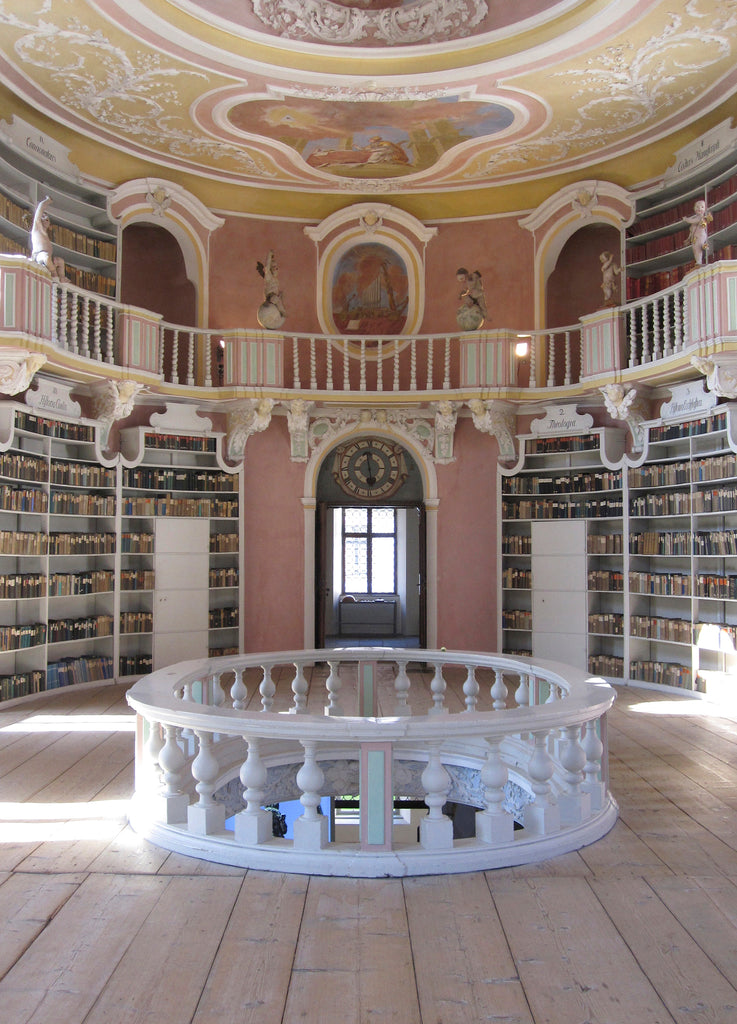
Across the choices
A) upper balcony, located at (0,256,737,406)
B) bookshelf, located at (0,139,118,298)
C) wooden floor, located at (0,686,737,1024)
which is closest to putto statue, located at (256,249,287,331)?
upper balcony, located at (0,256,737,406)

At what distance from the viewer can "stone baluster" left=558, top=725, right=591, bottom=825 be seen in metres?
4.75

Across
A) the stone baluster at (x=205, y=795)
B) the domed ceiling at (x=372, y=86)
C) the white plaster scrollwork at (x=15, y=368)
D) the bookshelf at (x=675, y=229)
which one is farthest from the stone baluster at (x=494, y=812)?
the bookshelf at (x=675, y=229)

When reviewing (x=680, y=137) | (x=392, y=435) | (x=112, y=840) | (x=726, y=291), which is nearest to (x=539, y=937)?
(x=112, y=840)

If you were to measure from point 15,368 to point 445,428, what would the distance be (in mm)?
5458

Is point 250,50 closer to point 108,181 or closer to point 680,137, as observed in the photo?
point 108,181

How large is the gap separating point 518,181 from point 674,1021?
10.8 meters

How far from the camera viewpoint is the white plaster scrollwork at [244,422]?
11.2 metres

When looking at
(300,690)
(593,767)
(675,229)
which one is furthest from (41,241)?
(675,229)

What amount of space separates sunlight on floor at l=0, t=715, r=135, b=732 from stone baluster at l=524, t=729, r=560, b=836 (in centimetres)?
425

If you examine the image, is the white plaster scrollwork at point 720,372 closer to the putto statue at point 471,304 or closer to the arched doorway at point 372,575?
the putto statue at point 471,304

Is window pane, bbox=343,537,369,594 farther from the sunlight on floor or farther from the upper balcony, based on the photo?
the sunlight on floor

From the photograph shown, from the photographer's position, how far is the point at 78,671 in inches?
397

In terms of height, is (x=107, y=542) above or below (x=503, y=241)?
below

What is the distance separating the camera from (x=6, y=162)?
9328 millimetres
